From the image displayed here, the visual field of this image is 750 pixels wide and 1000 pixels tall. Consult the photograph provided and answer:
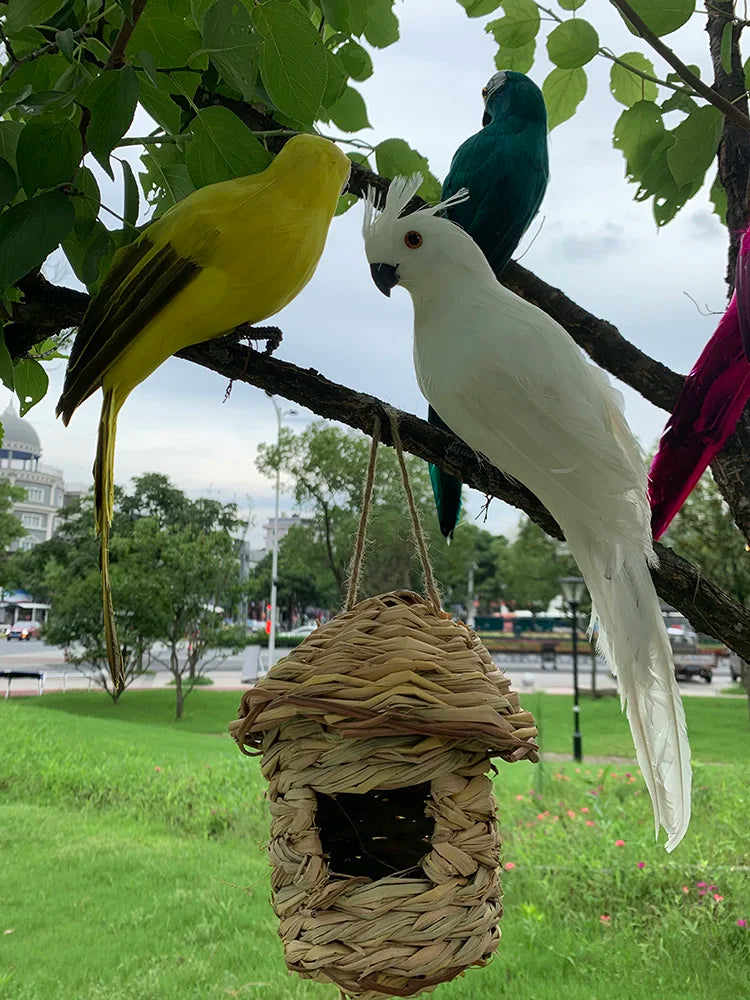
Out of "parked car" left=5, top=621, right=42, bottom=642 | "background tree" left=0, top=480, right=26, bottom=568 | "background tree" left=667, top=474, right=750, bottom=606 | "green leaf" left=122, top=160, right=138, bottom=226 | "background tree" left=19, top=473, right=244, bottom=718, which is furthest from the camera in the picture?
"parked car" left=5, top=621, right=42, bottom=642

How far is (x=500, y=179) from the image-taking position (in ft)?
2.45

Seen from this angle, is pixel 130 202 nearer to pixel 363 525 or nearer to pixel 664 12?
pixel 363 525

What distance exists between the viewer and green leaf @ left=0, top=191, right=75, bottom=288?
54 centimetres

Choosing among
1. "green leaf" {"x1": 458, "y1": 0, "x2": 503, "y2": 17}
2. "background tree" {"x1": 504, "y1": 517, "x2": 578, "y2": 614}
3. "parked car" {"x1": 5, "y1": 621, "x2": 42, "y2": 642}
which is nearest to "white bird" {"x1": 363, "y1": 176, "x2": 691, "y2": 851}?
"green leaf" {"x1": 458, "y1": 0, "x2": 503, "y2": 17}

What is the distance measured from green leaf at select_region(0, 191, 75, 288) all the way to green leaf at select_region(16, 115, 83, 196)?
0.01m

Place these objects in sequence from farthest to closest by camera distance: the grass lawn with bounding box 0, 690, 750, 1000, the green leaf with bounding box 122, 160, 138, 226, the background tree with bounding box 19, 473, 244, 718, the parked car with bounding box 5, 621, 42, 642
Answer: the parked car with bounding box 5, 621, 42, 642 < the background tree with bounding box 19, 473, 244, 718 < the grass lawn with bounding box 0, 690, 750, 1000 < the green leaf with bounding box 122, 160, 138, 226

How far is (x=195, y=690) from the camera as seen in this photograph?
9148 mm

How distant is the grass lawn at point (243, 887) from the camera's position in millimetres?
2084

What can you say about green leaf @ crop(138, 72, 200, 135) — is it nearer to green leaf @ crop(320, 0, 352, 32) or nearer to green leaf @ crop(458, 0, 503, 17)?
green leaf @ crop(320, 0, 352, 32)

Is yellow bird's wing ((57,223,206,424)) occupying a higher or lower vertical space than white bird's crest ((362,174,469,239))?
lower

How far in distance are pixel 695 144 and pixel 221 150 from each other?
44 cm

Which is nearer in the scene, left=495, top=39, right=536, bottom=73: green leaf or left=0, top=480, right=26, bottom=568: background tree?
left=495, top=39, right=536, bottom=73: green leaf

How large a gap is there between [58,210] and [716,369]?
58cm

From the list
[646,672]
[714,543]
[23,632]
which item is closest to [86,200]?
[646,672]
